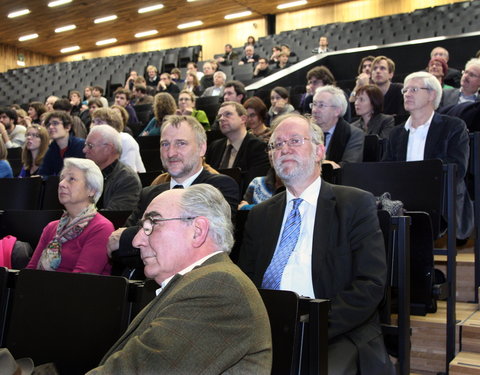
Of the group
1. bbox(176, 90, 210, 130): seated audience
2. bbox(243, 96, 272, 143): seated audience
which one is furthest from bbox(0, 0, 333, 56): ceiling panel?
bbox(243, 96, 272, 143): seated audience

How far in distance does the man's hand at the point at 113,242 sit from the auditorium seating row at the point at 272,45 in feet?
27.1

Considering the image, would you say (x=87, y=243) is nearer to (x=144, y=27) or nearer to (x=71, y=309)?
(x=71, y=309)

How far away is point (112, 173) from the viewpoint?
3.34 m

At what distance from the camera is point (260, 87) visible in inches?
285

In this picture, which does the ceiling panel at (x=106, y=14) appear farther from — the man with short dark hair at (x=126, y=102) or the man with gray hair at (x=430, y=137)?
the man with gray hair at (x=430, y=137)

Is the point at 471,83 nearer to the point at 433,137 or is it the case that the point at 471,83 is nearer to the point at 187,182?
the point at 433,137

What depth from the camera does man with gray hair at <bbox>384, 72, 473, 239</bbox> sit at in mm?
2951

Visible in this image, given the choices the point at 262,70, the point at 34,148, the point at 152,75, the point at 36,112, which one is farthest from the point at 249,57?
the point at 34,148

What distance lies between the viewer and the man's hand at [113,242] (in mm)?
2316

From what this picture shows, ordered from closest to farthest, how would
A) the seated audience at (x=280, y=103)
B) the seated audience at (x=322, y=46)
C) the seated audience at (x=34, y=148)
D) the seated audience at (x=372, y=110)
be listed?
the seated audience at (x=372, y=110), the seated audience at (x=34, y=148), the seated audience at (x=280, y=103), the seated audience at (x=322, y=46)

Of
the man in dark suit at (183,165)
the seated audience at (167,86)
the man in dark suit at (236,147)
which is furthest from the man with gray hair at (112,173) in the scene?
the seated audience at (167,86)

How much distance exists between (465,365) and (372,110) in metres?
2.45

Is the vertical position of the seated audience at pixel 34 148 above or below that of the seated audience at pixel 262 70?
below

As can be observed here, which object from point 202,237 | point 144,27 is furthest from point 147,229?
point 144,27
